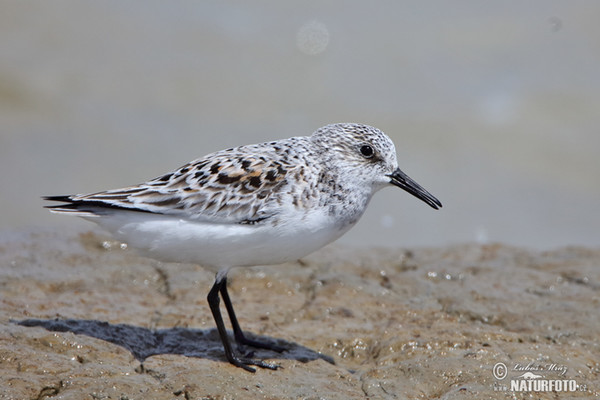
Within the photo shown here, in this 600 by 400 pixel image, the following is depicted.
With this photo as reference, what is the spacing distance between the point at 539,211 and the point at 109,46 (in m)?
7.87

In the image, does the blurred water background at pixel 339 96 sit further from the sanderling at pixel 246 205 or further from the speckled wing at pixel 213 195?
the speckled wing at pixel 213 195

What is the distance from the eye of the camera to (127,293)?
731cm

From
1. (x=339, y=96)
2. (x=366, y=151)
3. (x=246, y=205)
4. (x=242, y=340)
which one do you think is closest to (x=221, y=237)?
(x=246, y=205)

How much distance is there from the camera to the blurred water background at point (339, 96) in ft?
40.0

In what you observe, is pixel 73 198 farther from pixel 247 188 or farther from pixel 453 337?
pixel 453 337

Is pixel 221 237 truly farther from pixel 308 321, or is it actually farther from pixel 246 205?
pixel 308 321

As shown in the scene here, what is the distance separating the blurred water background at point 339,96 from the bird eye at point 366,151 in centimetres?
547

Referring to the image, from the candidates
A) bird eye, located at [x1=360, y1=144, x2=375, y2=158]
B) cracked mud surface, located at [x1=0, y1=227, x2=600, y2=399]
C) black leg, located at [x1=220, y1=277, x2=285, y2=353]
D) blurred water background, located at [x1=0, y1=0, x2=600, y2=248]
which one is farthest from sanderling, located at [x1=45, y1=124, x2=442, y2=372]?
blurred water background, located at [x1=0, y1=0, x2=600, y2=248]

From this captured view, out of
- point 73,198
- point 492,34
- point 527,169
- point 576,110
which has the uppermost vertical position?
point 492,34

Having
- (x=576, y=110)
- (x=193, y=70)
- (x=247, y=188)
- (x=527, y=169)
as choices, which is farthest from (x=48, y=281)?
(x=576, y=110)

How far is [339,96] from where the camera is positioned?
13.7 meters

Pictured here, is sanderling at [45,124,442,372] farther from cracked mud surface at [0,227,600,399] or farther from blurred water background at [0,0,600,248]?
blurred water background at [0,0,600,248]

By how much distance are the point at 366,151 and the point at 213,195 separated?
4.03ft

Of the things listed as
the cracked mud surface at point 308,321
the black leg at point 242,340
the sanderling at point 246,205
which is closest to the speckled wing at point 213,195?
the sanderling at point 246,205
